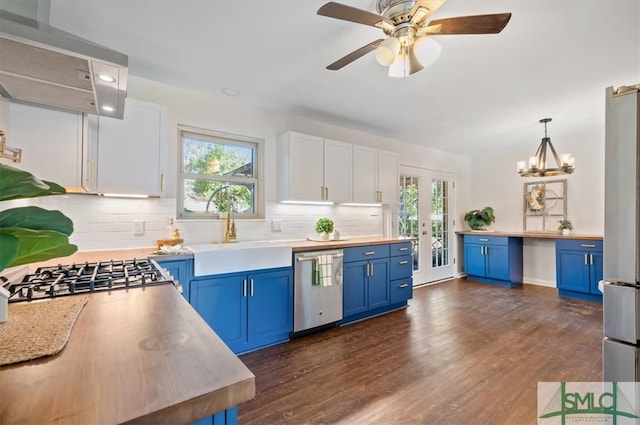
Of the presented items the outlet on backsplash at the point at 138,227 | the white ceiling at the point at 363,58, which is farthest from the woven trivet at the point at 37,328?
the white ceiling at the point at 363,58

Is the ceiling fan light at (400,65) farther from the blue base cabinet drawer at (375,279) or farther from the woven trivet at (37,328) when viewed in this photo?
the woven trivet at (37,328)

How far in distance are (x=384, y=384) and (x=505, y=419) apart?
A: 0.75 m

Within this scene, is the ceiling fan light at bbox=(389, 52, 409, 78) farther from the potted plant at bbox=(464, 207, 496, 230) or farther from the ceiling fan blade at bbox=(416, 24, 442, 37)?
the potted plant at bbox=(464, 207, 496, 230)

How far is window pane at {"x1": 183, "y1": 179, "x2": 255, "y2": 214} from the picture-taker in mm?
2992

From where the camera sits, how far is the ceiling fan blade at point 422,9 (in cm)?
146

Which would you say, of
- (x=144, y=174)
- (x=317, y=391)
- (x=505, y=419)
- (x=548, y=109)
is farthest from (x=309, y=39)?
(x=548, y=109)

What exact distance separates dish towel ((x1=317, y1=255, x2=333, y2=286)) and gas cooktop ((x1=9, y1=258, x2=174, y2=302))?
1593 millimetres

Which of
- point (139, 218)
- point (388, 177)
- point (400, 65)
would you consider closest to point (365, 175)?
point (388, 177)

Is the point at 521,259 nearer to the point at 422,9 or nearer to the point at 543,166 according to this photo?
the point at 543,166

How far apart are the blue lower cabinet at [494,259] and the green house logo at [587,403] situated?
316 centimetres

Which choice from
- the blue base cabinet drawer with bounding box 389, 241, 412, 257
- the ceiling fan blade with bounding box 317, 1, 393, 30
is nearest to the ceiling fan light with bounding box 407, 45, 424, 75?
the ceiling fan blade with bounding box 317, 1, 393, 30

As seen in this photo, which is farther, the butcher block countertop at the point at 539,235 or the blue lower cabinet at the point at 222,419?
the butcher block countertop at the point at 539,235

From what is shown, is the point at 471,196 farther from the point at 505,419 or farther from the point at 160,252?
the point at 160,252

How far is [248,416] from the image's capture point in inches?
70.4
